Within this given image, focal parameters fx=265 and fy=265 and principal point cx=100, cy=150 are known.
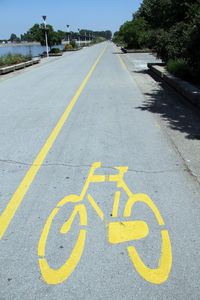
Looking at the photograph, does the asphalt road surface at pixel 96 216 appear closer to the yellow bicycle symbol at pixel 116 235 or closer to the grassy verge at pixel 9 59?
the yellow bicycle symbol at pixel 116 235

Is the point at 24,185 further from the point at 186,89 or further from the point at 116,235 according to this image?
the point at 186,89

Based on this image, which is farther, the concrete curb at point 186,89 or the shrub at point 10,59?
the shrub at point 10,59

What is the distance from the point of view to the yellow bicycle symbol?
2.45m

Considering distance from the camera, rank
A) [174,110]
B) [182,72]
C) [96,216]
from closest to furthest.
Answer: [96,216], [174,110], [182,72]

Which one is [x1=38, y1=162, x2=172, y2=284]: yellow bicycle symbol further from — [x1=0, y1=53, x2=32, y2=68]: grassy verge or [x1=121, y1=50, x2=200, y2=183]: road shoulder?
[x1=0, y1=53, x2=32, y2=68]: grassy verge

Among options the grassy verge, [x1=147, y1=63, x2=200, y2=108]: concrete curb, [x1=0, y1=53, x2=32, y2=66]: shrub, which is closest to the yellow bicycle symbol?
[x1=147, y1=63, x2=200, y2=108]: concrete curb

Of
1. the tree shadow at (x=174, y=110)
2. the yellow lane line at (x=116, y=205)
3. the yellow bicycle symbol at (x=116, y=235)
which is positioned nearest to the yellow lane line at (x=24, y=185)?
the yellow bicycle symbol at (x=116, y=235)

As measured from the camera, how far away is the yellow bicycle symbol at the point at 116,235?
245 cm


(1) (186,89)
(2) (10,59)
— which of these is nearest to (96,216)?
(1) (186,89)

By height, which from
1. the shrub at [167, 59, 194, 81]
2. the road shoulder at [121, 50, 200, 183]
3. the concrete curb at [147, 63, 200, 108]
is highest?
the shrub at [167, 59, 194, 81]

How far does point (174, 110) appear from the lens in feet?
26.3

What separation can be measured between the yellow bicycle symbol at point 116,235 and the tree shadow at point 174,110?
2835 millimetres

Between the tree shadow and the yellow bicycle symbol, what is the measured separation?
9.30 feet

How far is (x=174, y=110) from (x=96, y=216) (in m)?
5.67
